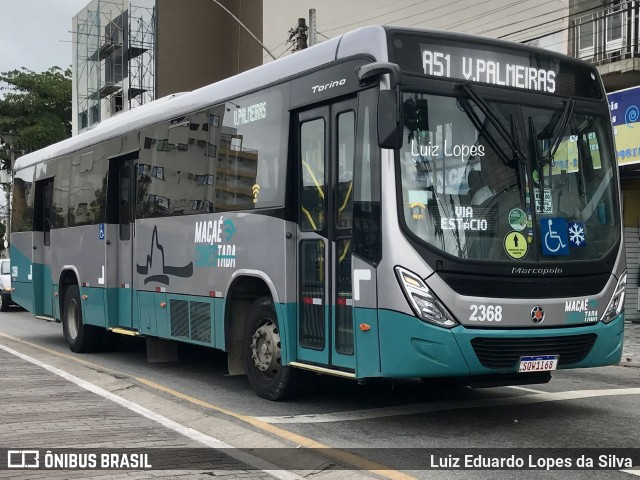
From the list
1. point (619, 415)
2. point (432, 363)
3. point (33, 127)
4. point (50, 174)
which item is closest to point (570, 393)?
point (619, 415)

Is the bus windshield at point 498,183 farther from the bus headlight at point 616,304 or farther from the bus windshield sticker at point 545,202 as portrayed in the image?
the bus headlight at point 616,304

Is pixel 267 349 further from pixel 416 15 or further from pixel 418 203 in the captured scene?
pixel 416 15

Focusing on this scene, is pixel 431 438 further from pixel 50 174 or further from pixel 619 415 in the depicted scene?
pixel 50 174

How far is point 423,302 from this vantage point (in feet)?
24.5

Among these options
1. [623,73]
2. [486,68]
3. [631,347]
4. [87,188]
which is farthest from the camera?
[623,73]

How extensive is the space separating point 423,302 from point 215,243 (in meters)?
3.47

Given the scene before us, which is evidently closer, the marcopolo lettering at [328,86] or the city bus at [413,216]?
the city bus at [413,216]

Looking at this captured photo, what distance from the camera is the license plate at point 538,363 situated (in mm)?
7730

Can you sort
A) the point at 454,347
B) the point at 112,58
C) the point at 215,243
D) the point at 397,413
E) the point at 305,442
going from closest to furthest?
the point at 305,442, the point at 454,347, the point at 397,413, the point at 215,243, the point at 112,58

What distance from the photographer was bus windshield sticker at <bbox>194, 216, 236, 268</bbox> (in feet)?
32.6

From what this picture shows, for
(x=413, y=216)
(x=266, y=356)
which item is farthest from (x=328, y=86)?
(x=266, y=356)

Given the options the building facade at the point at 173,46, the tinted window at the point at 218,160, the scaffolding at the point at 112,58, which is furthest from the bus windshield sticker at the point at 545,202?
the scaffolding at the point at 112,58

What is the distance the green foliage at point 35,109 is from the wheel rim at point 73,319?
42074 millimetres

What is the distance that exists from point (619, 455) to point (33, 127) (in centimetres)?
5302
